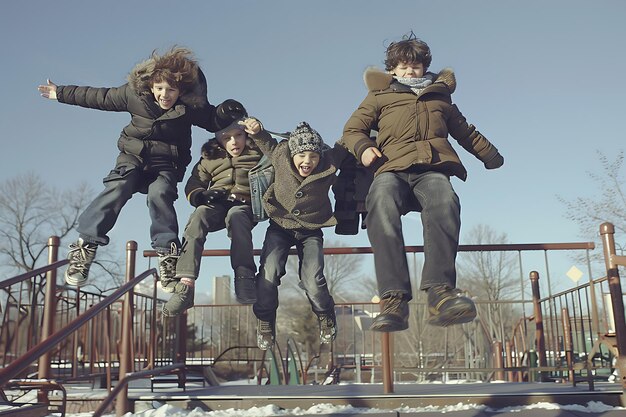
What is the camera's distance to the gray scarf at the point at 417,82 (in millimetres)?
3406

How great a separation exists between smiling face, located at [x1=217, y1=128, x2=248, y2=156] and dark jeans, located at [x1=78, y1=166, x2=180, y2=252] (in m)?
0.43

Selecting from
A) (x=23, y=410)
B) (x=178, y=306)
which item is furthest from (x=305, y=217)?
(x=23, y=410)

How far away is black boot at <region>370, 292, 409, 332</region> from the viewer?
265 centimetres

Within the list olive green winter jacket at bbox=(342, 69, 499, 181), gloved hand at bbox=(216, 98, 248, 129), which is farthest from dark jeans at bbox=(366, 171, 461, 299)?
gloved hand at bbox=(216, 98, 248, 129)

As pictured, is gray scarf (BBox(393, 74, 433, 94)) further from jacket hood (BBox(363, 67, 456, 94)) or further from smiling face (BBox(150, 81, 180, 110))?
smiling face (BBox(150, 81, 180, 110))

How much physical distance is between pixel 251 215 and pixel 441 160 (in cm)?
129

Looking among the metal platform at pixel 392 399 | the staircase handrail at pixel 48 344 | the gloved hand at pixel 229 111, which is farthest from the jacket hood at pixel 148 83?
the metal platform at pixel 392 399

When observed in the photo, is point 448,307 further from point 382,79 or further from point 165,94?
point 165,94

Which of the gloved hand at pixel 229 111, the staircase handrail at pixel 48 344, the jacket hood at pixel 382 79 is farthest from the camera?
the gloved hand at pixel 229 111

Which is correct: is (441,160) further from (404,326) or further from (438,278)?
(404,326)

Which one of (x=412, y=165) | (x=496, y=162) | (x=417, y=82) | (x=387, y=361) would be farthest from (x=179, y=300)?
(x=496, y=162)

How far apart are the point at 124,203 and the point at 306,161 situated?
1192mm

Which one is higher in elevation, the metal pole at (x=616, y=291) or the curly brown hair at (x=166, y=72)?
the curly brown hair at (x=166, y=72)

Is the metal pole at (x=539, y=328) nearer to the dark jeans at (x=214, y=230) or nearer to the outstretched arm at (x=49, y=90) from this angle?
the dark jeans at (x=214, y=230)
